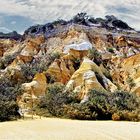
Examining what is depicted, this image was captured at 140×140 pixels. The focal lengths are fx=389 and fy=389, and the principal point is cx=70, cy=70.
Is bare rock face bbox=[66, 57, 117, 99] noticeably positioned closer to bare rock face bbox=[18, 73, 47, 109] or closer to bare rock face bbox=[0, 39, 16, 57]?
bare rock face bbox=[18, 73, 47, 109]

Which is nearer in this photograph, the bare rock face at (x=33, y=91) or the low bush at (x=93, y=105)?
the low bush at (x=93, y=105)

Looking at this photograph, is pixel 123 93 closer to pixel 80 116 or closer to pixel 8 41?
pixel 80 116

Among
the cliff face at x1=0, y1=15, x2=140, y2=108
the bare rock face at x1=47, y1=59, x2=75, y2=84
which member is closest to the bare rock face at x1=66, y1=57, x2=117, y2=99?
the cliff face at x1=0, y1=15, x2=140, y2=108

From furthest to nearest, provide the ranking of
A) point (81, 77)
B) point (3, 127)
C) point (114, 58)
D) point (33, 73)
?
point (114, 58)
point (33, 73)
point (81, 77)
point (3, 127)

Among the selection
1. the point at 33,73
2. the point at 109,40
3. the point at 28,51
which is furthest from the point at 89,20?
the point at 33,73

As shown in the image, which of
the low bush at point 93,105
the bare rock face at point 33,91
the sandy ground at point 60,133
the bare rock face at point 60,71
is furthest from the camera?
the bare rock face at point 60,71

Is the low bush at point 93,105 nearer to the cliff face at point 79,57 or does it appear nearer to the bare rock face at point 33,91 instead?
the cliff face at point 79,57

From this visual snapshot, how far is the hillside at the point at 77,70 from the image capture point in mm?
32250

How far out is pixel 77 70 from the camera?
42.5 m

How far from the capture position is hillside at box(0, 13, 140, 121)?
3225 cm

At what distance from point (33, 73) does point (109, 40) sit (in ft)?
59.2

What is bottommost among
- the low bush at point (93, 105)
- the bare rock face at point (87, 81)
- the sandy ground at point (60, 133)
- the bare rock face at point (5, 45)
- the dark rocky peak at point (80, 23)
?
the bare rock face at point (5, 45)

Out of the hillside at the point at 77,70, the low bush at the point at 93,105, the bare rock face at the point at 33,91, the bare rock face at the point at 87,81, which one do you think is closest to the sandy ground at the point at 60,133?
the hillside at the point at 77,70

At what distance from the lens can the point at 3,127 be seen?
21.3 m
